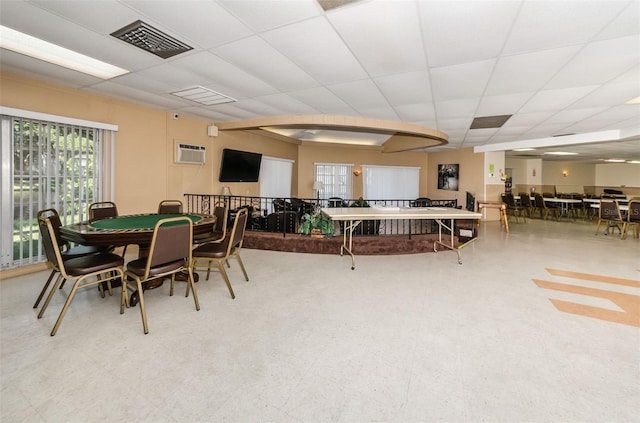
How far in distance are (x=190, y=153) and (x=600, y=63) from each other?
21.0 feet

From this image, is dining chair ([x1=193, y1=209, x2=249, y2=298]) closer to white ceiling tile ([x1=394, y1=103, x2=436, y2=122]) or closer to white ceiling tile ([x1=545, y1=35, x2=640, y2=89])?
white ceiling tile ([x1=394, y1=103, x2=436, y2=122])

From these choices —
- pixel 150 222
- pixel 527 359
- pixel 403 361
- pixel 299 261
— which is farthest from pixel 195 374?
pixel 299 261

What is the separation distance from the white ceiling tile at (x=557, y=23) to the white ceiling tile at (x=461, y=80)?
452 millimetres

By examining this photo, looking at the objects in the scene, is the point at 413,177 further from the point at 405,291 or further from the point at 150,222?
the point at 150,222

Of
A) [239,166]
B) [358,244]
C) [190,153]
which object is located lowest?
[358,244]

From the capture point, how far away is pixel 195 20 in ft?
8.27

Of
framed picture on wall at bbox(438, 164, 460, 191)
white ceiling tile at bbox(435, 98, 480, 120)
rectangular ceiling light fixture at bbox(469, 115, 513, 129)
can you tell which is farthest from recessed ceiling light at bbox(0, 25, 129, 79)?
framed picture on wall at bbox(438, 164, 460, 191)

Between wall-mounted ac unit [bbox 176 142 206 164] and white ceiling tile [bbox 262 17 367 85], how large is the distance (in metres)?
3.44

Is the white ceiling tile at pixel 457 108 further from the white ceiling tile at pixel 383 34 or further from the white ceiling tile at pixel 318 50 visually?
the white ceiling tile at pixel 318 50

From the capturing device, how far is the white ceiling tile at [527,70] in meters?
2.99

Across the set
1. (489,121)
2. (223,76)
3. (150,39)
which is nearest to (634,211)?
(489,121)

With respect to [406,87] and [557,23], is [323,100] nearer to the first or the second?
[406,87]

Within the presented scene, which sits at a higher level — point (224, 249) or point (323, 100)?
point (323, 100)

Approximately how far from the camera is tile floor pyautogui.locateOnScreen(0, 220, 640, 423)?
1.62 m
